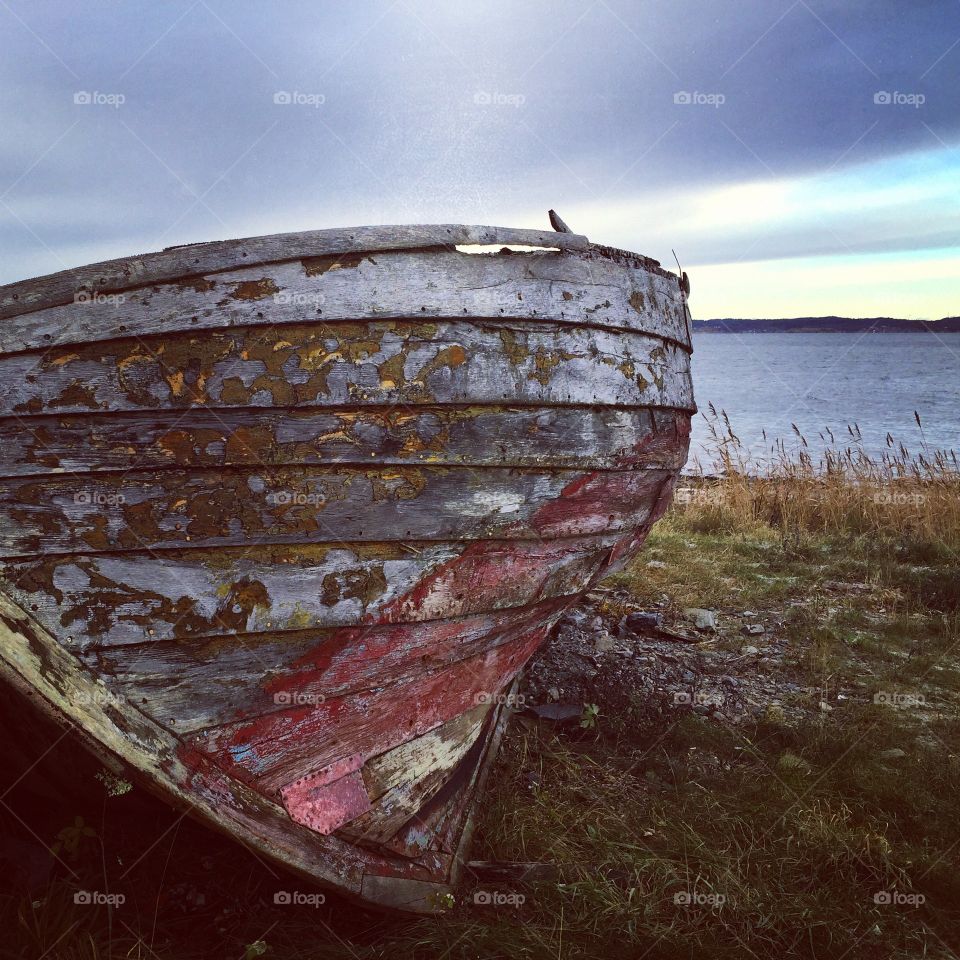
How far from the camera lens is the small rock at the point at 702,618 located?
14.6 ft

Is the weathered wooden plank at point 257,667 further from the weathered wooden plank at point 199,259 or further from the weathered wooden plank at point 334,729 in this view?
the weathered wooden plank at point 199,259

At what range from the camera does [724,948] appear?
2.00 metres

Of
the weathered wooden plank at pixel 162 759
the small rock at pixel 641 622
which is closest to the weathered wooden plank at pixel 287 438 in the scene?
the weathered wooden plank at pixel 162 759

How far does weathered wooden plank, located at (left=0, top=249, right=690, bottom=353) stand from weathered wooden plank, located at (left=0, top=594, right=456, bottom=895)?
710 mm

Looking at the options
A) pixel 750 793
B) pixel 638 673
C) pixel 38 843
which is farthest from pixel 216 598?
pixel 638 673

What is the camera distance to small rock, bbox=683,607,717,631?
445cm

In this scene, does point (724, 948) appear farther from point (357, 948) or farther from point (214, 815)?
point (214, 815)

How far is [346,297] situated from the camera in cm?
185

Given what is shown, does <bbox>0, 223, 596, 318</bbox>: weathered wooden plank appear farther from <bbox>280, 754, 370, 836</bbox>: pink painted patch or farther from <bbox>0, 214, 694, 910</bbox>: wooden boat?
<bbox>280, 754, 370, 836</bbox>: pink painted patch

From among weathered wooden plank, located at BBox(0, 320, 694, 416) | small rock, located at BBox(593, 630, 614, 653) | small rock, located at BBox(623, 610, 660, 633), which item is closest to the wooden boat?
weathered wooden plank, located at BBox(0, 320, 694, 416)

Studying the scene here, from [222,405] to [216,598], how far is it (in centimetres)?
50

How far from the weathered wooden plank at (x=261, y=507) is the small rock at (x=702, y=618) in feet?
8.98

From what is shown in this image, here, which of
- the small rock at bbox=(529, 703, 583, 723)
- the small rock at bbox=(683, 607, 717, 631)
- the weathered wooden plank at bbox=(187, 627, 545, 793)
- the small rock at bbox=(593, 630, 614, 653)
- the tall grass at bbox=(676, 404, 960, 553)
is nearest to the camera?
the weathered wooden plank at bbox=(187, 627, 545, 793)

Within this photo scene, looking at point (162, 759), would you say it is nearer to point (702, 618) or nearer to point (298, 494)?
point (298, 494)
